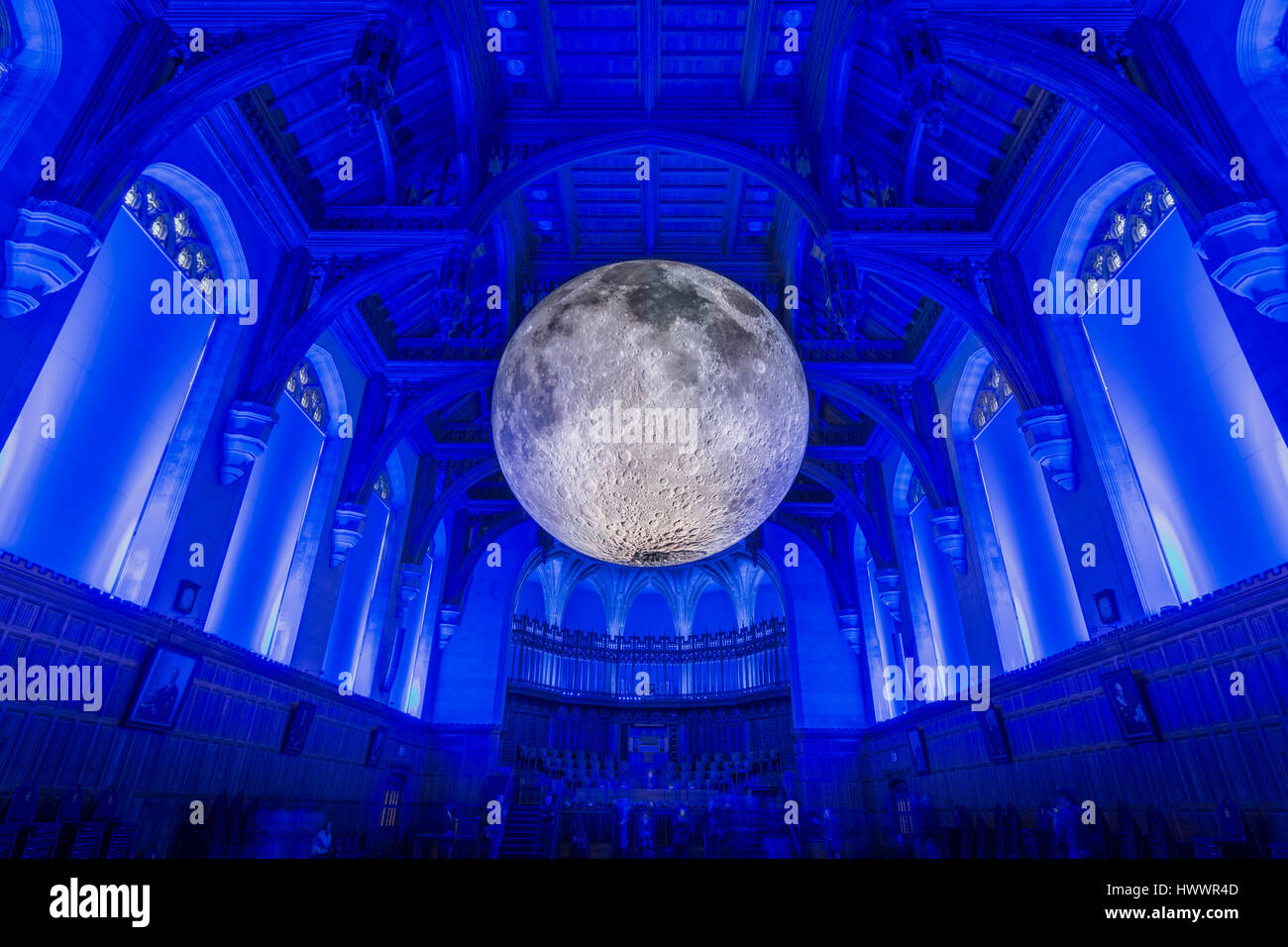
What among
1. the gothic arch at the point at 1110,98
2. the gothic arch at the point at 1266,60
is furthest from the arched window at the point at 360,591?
the gothic arch at the point at 1266,60

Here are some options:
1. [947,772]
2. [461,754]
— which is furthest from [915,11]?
[461,754]

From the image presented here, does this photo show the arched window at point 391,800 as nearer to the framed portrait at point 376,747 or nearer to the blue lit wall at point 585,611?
the framed portrait at point 376,747

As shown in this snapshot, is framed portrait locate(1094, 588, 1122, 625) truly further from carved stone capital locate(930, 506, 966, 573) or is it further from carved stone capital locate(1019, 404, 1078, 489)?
carved stone capital locate(930, 506, 966, 573)

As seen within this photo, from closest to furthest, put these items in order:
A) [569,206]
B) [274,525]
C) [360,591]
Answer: [274,525]
[569,206]
[360,591]

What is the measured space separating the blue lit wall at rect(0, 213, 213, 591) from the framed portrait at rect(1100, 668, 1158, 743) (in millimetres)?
12551

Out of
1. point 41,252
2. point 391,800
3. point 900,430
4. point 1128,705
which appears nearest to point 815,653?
point 900,430

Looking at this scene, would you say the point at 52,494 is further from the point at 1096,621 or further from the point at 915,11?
the point at 1096,621

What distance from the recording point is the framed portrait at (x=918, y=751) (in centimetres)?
1474

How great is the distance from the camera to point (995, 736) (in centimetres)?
1131

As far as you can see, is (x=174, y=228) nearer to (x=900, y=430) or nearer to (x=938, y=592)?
(x=900, y=430)

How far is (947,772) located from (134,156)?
1649cm

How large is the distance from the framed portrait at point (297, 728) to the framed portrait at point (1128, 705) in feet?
40.7

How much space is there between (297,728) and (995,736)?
12.0m

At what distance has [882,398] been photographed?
15.0m
